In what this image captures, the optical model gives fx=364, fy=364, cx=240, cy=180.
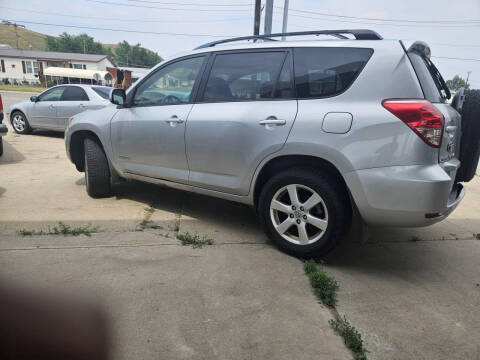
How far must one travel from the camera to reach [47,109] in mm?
9180

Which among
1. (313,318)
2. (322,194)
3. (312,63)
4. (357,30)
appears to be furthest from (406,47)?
(313,318)

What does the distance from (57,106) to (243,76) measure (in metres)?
7.31

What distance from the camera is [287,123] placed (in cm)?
294

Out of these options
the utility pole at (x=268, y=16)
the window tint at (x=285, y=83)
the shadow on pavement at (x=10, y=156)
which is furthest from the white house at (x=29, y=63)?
the window tint at (x=285, y=83)

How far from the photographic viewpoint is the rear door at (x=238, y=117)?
3.04 meters

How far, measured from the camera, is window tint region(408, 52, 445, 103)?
2635 millimetres

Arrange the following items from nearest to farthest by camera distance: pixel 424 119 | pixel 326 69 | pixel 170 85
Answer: pixel 424 119 → pixel 326 69 → pixel 170 85

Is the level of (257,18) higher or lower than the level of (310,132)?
higher

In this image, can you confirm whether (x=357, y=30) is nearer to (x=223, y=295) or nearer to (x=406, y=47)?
(x=406, y=47)

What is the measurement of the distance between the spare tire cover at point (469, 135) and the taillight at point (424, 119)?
0.85 metres

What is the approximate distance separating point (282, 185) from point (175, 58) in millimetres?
1893

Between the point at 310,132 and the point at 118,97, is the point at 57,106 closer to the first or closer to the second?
the point at 118,97

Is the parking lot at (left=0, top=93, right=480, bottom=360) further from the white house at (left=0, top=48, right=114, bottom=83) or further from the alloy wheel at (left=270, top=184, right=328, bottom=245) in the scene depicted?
the white house at (left=0, top=48, right=114, bottom=83)

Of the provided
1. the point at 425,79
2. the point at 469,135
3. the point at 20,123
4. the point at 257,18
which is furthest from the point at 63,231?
the point at 257,18
